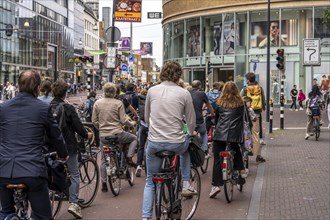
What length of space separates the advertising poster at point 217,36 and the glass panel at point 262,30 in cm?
294

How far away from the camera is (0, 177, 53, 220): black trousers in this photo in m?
4.92

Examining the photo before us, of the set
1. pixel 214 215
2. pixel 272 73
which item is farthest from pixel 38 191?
pixel 272 73

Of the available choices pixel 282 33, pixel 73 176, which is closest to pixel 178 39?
pixel 282 33

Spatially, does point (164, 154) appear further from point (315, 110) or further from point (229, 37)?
point (229, 37)

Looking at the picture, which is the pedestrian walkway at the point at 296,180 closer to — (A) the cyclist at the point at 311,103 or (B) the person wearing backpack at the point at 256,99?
(B) the person wearing backpack at the point at 256,99

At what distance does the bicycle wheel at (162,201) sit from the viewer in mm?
6297

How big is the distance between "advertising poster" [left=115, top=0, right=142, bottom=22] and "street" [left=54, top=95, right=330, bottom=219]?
522 inches

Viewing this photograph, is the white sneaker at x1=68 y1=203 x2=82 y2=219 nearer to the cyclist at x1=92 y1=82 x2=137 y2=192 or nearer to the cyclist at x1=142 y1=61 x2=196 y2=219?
the cyclist at x1=142 y1=61 x2=196 y2=219

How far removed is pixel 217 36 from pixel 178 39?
5.95 meters

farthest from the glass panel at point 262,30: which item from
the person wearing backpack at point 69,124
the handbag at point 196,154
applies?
the person wearing backpack at point 69,124

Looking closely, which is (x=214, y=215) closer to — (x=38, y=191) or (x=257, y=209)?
(x=257, y=209)

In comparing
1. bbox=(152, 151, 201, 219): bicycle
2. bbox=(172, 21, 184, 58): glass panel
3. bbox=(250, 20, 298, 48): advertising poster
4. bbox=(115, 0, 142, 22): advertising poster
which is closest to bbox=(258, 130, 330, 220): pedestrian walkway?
bbox=(152, 151, 201, 219): bicycle

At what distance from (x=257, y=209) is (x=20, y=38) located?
214 feet

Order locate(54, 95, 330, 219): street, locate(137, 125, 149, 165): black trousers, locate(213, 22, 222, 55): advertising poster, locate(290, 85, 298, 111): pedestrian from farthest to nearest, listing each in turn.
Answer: locate(213, 22, 222, 55): advertising poster, locate(290, 85, 298, 111): pedestrian, locate(137, 125, 149, 165): black trousers, locate(54, 95, 330, 219): street
